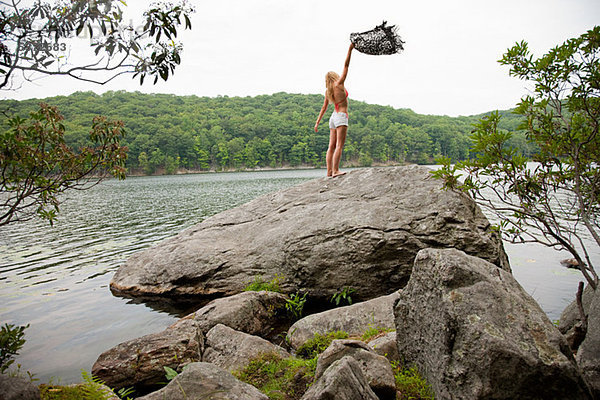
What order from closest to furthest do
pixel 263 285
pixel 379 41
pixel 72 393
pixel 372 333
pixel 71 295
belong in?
pixel 72 393, pixel 372 333, pixel 263 285, pixel 379 41, pixel 71 295

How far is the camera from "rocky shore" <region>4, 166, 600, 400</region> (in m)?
3.19

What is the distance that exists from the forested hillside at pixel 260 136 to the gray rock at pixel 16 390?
298ft

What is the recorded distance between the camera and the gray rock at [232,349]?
544 cm

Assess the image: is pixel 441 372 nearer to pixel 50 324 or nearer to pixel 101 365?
pixel 101 365

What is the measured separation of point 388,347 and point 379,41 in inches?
297

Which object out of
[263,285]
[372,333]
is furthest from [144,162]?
[372,333]

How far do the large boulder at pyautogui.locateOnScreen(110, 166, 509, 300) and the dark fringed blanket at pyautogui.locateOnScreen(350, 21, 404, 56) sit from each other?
3.19m

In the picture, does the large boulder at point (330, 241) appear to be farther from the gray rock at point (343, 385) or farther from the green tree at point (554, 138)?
the gray rock at point (343, 385)

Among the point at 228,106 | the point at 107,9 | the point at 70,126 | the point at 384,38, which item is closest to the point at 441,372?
the point at 107,9

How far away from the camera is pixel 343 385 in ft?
10.5

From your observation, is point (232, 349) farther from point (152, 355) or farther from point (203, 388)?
point (203, 388)

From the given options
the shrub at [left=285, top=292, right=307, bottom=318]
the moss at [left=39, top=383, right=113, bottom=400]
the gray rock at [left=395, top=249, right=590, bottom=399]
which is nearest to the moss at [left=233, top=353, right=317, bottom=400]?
the gray rock at [left=395, top=249, right=590, bottom=399]

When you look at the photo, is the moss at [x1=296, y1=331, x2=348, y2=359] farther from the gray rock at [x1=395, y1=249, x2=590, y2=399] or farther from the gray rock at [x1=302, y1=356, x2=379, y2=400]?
the gray rock at [x1=302, y1=356, x2=379, y2=400]

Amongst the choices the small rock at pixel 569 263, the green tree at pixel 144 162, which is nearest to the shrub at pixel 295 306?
the small rock at pixel 569 263
